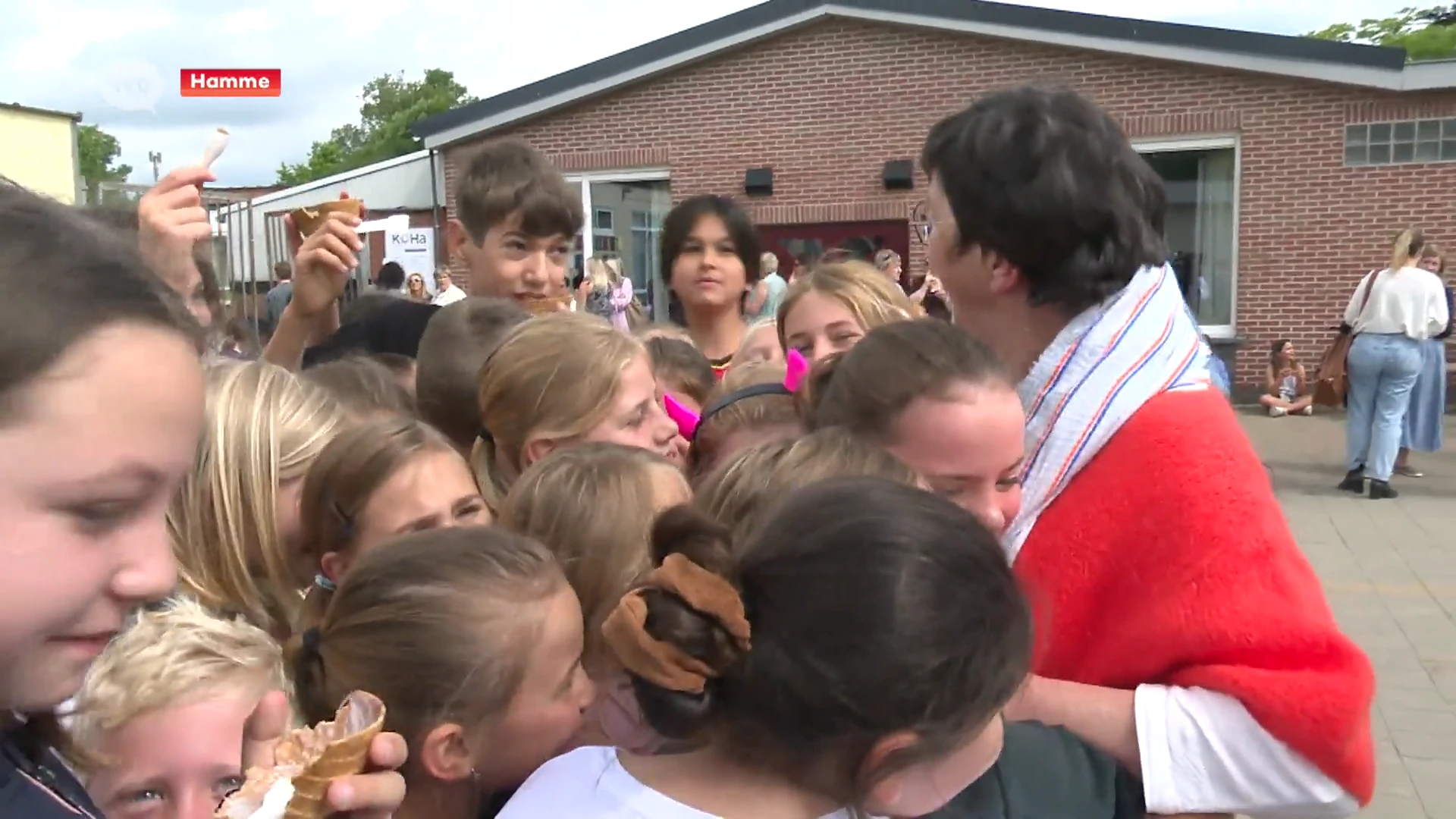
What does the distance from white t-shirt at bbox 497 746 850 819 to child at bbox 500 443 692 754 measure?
1.14 ft

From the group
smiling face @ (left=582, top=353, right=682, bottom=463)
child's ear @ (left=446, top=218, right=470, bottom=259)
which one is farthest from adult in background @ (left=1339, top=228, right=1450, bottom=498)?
smiling face @ (left=582, top=353, right=682, bottom=463)

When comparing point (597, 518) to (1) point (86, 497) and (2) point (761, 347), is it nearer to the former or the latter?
(1) point (86, 497)

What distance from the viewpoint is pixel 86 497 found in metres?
0.84

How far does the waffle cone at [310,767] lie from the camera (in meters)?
1.22

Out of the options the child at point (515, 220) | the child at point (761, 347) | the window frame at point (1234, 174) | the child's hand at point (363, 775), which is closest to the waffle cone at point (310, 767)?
the child's hand at point (363, 775)

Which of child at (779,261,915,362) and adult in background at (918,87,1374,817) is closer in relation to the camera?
adult in background at (918,87,1374,817)

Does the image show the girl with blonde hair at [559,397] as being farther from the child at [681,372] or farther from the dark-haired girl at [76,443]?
the dark-haired girl at [76,443]

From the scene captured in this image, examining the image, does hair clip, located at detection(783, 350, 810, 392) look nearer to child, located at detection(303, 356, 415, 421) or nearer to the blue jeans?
child, located at detection(303, 356, 415, 421)

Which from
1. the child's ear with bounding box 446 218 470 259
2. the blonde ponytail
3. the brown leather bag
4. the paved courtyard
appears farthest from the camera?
the brown leather bag

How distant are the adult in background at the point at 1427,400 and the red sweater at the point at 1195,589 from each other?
28.6 ft

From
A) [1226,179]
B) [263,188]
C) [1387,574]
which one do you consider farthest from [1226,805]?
[263,188]

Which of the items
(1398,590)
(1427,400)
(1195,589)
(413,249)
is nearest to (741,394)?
(1195,589)

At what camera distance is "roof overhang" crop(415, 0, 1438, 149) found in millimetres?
12695

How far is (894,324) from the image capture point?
195 cm
